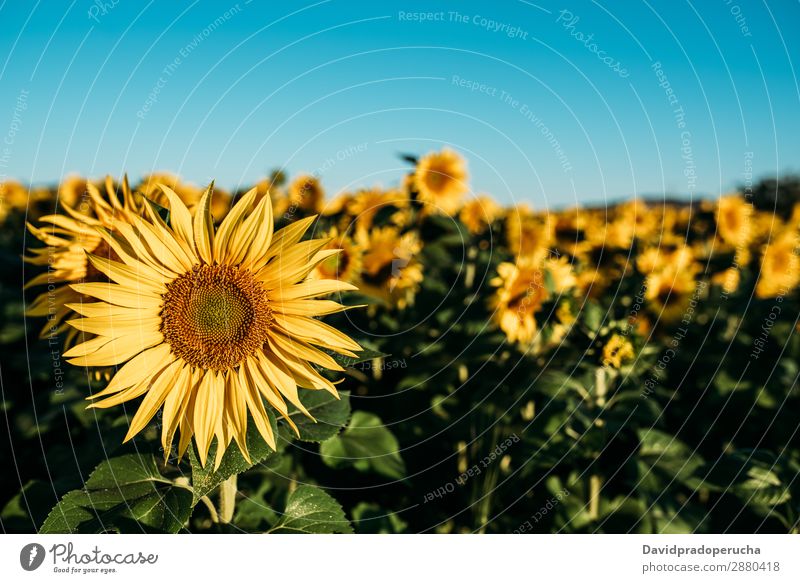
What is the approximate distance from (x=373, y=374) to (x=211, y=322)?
207 cm

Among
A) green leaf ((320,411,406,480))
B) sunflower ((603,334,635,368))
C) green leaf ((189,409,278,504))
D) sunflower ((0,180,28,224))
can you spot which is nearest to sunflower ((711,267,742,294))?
sunflower ((603,334,635,368))

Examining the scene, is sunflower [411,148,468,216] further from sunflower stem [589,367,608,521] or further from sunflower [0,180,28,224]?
sunflower [0,180,28,224]

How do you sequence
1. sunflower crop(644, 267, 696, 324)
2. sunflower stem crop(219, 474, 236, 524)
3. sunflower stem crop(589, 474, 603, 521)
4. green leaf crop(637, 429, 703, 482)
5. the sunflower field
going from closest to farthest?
the sunflower field → sunflower stem crop(219, 474, 236, 524) → green leaf crop(637, 429, 703, 482) → sunflower stem crop(589, 474, 603, 521) → sunflower crop(644, 267, 696, 324)

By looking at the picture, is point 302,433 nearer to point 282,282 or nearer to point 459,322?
point 282,282

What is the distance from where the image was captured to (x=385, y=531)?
3188 millimetres

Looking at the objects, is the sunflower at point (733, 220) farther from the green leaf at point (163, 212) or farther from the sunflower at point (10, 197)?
the sunflower at point (10, 197)

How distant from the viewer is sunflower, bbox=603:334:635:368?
121 inches

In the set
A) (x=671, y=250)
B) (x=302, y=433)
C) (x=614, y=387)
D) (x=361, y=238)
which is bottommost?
(x=614, y=387)

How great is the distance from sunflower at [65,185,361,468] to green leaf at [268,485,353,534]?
0.61 metres

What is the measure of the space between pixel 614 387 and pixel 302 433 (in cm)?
214

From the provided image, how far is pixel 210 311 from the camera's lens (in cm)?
202

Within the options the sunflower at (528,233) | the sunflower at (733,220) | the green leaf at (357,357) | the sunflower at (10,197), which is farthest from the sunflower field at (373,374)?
the sunflower at (10,197)

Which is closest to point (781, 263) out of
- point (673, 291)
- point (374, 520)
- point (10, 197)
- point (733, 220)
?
point (733, 220)
